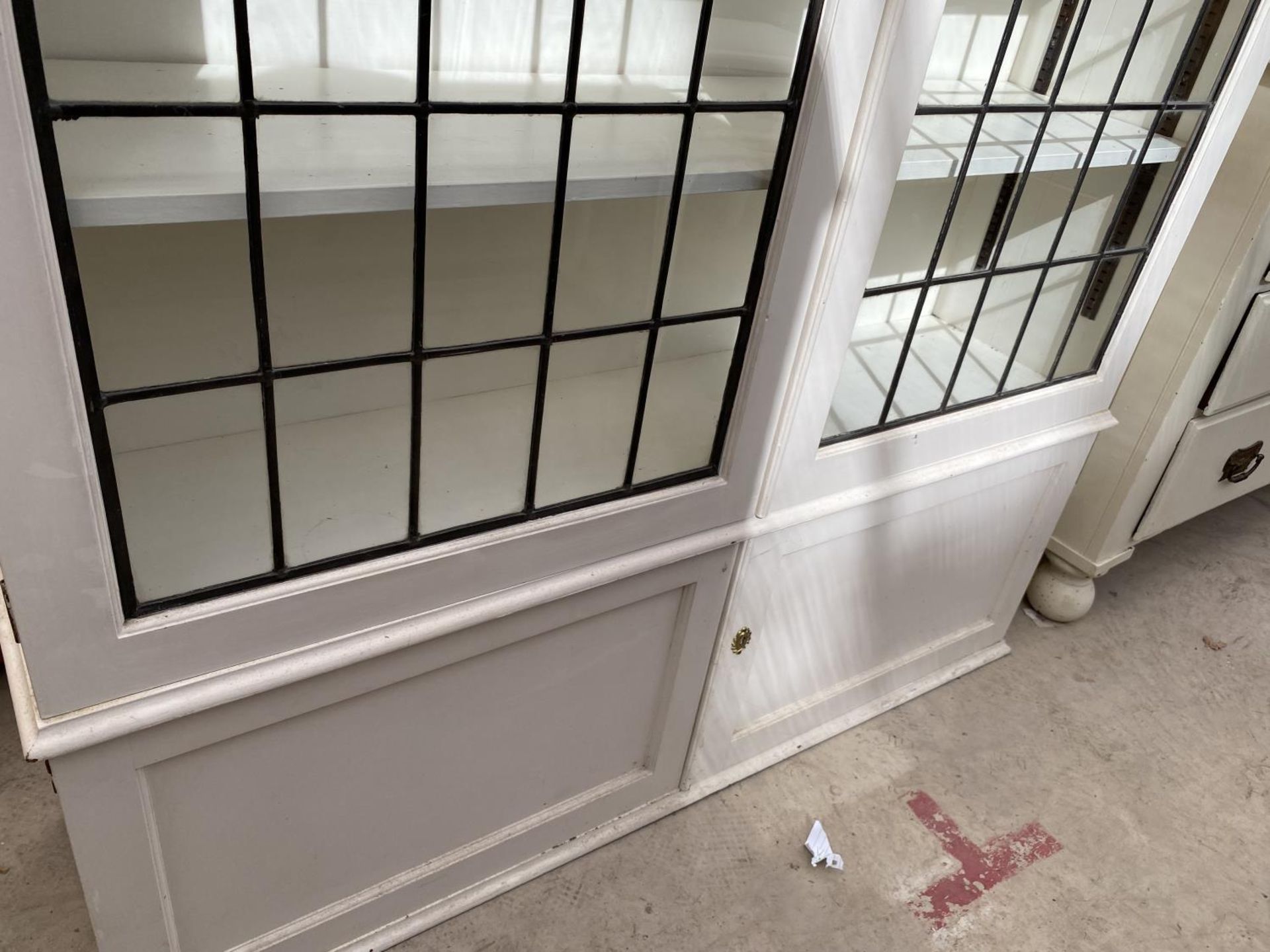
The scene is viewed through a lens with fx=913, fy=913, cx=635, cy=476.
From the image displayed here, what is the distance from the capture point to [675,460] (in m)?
1.36

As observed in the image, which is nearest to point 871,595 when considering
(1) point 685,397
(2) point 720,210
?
(1) point 685,397

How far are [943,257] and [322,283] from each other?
3.16 feet

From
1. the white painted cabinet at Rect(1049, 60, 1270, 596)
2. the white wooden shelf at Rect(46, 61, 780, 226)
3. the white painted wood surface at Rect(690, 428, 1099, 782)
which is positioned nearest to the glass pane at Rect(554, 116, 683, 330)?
the white wooden shelf at Rect(46, 61, 780, 226)

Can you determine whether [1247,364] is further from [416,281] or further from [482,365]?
[416,281]

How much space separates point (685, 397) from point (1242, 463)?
1.83 m

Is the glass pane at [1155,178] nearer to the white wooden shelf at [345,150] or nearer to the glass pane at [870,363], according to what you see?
the glass pane at [870,363]

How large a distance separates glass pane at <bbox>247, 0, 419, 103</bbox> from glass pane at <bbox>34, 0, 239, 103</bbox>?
0.13ft

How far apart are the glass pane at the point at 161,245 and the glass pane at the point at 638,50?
0.39 metres

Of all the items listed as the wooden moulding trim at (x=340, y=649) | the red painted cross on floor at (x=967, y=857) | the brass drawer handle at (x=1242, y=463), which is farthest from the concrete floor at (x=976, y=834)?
the wooden moulding trim at (x=340, y=649)

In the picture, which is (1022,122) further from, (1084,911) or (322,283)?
(1084,911)

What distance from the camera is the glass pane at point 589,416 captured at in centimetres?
123

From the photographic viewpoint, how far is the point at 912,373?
159cm

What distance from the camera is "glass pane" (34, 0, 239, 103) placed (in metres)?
0.87

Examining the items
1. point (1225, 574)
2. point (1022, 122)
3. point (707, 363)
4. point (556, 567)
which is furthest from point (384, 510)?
point (1225, 574)
